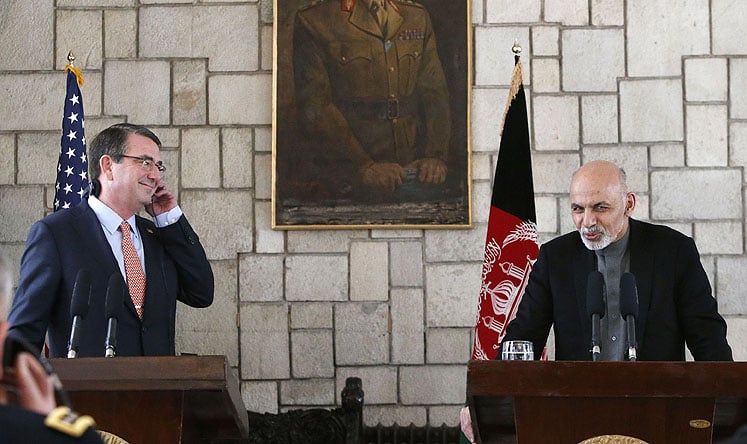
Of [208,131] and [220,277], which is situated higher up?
[208,131]

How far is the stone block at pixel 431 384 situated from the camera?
593 cm

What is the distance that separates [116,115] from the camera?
6.09m

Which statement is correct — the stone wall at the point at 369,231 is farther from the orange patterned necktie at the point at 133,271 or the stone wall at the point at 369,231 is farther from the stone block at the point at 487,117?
the orange patterned necktie at the point at 133,271

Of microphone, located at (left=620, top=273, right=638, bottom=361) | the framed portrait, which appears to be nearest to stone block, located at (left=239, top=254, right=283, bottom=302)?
the framed portrait

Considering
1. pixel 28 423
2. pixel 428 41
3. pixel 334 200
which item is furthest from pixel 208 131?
pixel 28 423

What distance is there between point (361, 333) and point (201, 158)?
1.17 metres

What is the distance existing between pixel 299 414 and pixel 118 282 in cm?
220

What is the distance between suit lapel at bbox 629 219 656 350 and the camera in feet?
13.8

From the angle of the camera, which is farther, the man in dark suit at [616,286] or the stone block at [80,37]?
the stone block at [80,37]

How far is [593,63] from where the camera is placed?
6.07 metres

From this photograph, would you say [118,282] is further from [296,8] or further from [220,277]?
[296,8]

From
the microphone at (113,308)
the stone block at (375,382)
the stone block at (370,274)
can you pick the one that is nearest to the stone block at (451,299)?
the stone block at (370,274)

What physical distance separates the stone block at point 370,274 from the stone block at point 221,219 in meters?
0.53

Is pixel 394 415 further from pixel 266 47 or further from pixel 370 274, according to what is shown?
pixel 266 47
